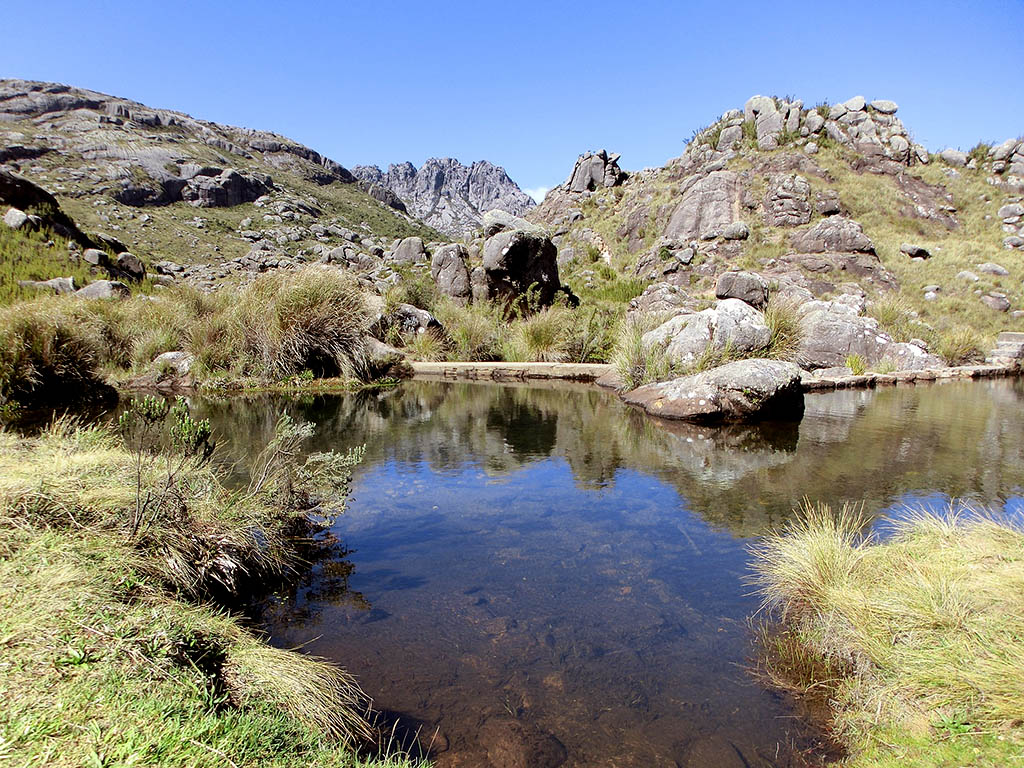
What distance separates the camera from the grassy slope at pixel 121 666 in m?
1.62

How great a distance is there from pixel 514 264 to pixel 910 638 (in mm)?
18956

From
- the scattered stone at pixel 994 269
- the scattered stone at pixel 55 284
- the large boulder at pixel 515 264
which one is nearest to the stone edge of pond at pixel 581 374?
the large boulder at pixel 515 264

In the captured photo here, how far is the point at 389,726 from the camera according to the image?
8.47 ft

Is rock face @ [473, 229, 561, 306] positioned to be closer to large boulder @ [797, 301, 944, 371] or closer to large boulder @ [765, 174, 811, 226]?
large boulder @ [797, 301, 944, 371]

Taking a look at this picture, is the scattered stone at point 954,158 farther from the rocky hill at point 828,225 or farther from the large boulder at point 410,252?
the large boulder at point 410,252

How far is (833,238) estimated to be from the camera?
25.5 metres

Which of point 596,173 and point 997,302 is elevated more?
point 596,173

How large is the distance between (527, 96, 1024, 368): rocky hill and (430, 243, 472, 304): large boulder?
22.8ft

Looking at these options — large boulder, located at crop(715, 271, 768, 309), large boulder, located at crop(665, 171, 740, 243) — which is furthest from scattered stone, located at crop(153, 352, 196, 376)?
large boulder, located at crop(665, 171, 740, 243)

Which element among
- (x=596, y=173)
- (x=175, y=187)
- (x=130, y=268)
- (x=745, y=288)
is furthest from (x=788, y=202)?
(x=175, y=187)

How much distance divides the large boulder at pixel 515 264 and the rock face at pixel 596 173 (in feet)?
73.2

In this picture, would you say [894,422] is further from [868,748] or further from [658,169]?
[658,169]

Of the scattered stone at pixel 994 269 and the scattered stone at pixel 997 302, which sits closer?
the scattered stone at pixel 997 302

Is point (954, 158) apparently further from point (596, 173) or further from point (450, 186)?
point (450, 186)
